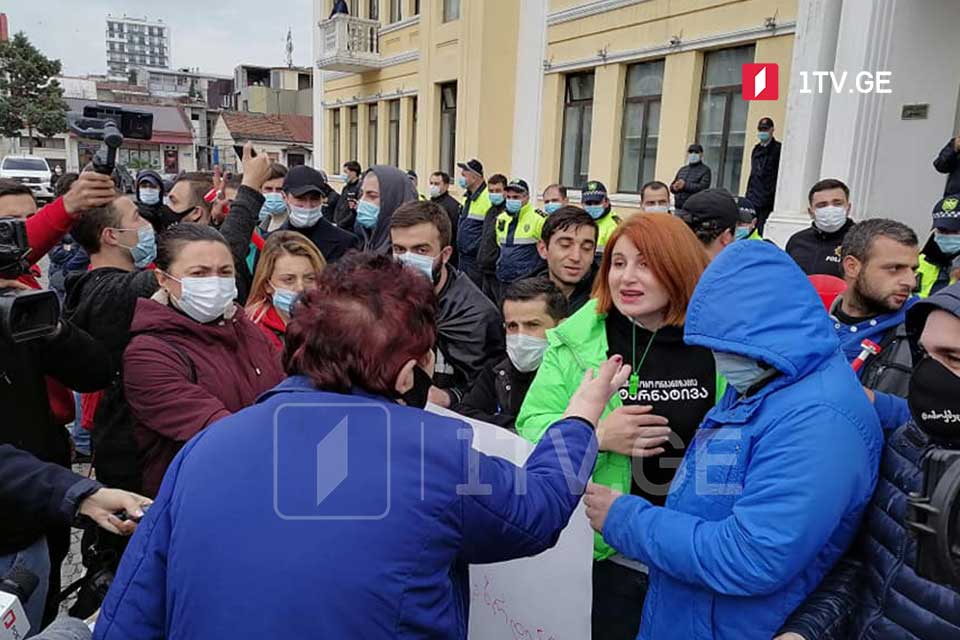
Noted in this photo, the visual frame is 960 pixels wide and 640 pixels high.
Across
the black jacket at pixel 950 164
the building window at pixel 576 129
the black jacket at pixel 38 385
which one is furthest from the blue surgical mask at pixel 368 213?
the building window at pixel 576 129

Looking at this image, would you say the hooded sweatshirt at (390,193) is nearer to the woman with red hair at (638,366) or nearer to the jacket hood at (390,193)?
the jacket hood at (390,193)

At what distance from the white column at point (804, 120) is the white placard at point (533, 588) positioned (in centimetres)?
708

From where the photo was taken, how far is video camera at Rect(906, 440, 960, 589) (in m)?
0.95

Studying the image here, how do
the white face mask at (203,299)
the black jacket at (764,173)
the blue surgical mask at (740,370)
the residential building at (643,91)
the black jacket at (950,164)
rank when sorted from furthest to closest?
the black jacket at (764,173), the residential building at (643,91), the black jacket at (950,164), the white face mask at (203,299), the blue surgical mask at (740,370)

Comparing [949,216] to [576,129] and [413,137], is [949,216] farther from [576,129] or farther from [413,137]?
[413,137]

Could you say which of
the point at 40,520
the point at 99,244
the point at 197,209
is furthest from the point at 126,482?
the point at 197,209

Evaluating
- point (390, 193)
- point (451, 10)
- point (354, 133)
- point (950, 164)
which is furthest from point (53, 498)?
point (354, 133)

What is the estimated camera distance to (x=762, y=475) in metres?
1.50

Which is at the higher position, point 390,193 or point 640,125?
point 640,125

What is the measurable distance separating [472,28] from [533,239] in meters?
9.93

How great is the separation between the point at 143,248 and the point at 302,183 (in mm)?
1756

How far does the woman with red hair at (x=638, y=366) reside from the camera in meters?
1.99

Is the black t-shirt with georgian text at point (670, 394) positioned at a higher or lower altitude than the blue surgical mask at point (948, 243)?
lower

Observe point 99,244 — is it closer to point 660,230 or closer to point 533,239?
point 660,230
